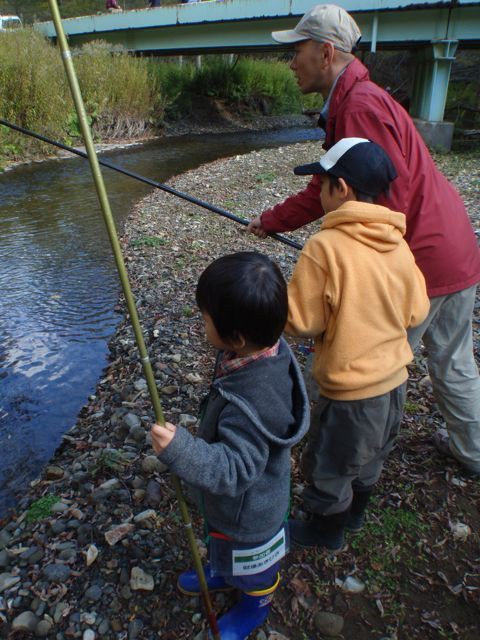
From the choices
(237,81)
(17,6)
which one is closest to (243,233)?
(237,81)

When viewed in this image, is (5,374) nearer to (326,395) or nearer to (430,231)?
(326,395)

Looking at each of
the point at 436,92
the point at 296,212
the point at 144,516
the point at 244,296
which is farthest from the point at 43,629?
the point at 436,92

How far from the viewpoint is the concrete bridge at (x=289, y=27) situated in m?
13.9

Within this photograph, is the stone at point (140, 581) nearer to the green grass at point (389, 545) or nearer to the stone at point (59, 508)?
the stone at point (59, 508)

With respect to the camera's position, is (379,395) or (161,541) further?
(161,541)

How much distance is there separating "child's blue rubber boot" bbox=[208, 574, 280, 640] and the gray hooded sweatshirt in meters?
0.35

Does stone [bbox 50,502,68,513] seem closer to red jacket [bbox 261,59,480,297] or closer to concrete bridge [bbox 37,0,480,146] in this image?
red jacket [bbox 261,59,480,297]

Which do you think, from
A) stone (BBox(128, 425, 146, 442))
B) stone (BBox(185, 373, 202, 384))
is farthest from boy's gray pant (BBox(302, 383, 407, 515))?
stone (BBox(185, 373, 202, 384))

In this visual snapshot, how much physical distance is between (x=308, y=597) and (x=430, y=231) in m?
1.73

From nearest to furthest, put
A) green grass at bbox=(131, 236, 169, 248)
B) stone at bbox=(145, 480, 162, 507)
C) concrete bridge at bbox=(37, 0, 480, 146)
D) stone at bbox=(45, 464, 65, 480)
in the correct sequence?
1. stone at bbox=(145, 480, 162, 507)
2. stone at bbox=(45, 464, 65, 480)
3. green grass at bbox=(131, 236, 169, 248)
4. concrete bridge at bbox=(37, 0, 480, 146)

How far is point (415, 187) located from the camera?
213 centimetres

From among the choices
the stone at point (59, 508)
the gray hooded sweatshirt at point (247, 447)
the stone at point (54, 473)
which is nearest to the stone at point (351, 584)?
the gray hooded sweatshirt at point (247, 447)

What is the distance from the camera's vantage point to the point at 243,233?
7.41m

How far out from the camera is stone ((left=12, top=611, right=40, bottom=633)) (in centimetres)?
205
